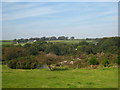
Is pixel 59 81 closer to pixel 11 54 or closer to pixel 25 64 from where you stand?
pixel 25 64

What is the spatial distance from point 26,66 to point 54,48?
810 inches

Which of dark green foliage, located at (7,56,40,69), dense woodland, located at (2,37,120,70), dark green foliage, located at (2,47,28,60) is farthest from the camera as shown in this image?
dark green foliage, located at (2,47,28,60)

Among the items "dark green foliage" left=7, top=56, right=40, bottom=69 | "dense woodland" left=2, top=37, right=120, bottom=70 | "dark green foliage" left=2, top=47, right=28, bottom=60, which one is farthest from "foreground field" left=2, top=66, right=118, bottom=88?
"dark green foliage" left=2, top=47, right=28, bottom=60

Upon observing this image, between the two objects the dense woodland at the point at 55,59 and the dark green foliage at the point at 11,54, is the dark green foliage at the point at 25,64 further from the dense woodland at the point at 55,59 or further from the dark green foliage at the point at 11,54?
the dark green foliage at the point at 11,54

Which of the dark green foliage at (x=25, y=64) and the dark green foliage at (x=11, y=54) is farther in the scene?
the dark green foliage at (x=11, y=54)

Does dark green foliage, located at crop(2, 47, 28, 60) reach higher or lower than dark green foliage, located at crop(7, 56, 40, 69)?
higher

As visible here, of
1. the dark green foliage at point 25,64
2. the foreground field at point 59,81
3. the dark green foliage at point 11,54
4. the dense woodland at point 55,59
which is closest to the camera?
the foreground field at point 59,81

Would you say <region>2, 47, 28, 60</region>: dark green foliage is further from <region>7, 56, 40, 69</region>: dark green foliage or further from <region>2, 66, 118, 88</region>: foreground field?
<region>2, 66, 118, 88</region>: foreground field

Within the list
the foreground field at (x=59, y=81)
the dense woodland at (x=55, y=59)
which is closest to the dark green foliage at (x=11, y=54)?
the dense woodland at (x=55, y=59)

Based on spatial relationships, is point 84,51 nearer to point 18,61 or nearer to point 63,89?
point 18,61

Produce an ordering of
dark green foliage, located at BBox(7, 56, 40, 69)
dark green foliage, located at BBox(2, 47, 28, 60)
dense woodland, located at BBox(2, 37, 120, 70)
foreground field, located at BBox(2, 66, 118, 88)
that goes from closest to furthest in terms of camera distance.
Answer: foreground field, located at BBox(2, 66, 118, 88), dense woodland, located at BBox(2, 37, 120, 70), dark green foliage, located at BBox(7, 56, 40, 69), dark green foliage, located at BBox(2, 47, 28, 60)

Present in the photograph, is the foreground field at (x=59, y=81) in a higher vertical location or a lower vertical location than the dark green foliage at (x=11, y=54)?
lower

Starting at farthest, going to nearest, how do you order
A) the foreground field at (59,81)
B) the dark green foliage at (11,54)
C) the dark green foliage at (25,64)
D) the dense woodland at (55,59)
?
the dark green foliage at (11,54), the dark green foliage at (25,64), the dense woodland at (55,59), the foreground field at (59,81)

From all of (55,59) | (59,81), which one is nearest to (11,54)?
(55,59)
